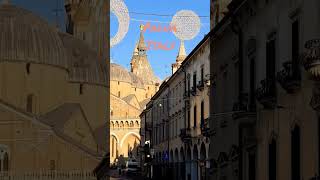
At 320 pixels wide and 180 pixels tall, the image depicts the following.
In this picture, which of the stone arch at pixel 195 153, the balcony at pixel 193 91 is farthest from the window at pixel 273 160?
the stone arch at pixel 195 153

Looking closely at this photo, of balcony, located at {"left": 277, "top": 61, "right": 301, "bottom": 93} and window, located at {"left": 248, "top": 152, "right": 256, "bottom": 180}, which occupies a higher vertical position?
balcony, located at {"left": 277, "top": 61, "right": 301, "bottom": 93}

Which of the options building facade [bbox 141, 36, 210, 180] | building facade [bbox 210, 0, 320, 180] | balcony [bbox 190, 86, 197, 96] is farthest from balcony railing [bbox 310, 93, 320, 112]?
balcony [bbox 190, 86, 197, 96]

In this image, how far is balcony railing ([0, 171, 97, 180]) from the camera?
7188 millimetres

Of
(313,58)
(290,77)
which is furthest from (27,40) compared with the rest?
(290,77)

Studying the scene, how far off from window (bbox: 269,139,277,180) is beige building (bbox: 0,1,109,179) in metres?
4.46

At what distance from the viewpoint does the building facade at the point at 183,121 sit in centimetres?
2267

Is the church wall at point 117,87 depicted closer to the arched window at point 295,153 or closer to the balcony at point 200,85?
the balcony at point 200,85

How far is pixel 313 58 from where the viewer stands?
27.7 feet

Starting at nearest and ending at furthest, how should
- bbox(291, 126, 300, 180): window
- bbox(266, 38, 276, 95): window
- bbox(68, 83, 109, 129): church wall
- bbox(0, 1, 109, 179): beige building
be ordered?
bbox(0, 1, 109, 179): beige building → bbox(68, 83, 109, 129): church wall → bbox(291, 126, 300, 180): window → bbox(266, 38, 276, 95): window

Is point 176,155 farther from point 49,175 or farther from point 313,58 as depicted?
point 49,175

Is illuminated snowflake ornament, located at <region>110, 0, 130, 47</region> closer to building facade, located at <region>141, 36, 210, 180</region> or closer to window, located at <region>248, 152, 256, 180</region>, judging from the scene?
window, located at <region>248, 152, 256, 180</region>

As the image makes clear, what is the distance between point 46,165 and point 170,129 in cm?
2632

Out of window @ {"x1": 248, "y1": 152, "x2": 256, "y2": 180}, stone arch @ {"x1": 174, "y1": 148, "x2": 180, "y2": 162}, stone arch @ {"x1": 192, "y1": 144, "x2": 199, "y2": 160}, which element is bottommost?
stone arch @ {"x1": 174, "y1": 148, "x2": 180, "y2": 162}

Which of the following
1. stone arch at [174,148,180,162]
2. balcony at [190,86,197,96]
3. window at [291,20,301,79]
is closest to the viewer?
window at [291,20,301,79]
